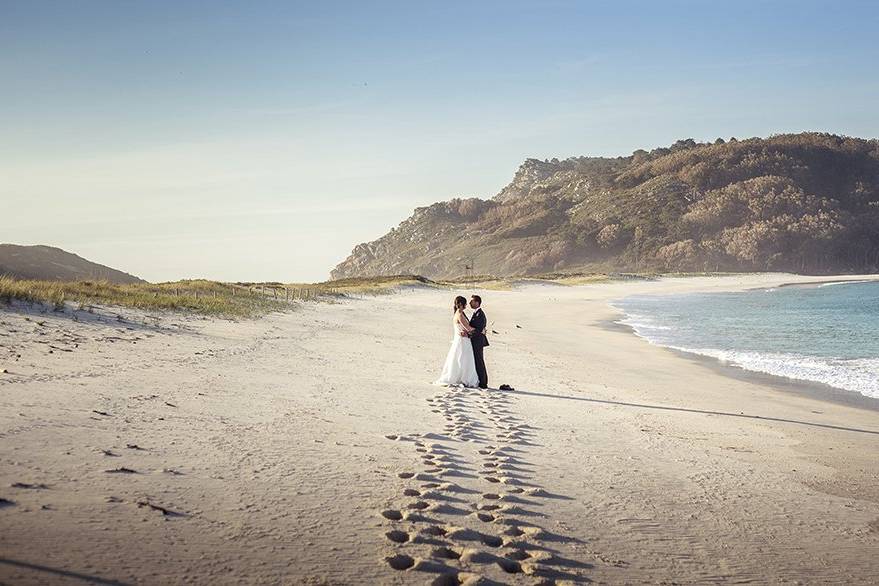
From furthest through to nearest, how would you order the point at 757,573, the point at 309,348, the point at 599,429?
the point at 309,348
the point at 599,429
the point at 757,573

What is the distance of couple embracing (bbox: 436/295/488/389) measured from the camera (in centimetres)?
1480

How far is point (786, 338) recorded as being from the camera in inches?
1140

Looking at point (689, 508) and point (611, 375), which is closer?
point (689, 508)

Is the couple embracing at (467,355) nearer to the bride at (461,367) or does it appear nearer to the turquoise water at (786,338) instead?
the bride at (461,367)

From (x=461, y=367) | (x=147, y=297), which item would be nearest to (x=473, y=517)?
(x=461, y=367)

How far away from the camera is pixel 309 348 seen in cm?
1972

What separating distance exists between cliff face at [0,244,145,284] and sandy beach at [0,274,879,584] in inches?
2052

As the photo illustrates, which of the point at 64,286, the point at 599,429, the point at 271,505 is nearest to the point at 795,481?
the point at 599,429

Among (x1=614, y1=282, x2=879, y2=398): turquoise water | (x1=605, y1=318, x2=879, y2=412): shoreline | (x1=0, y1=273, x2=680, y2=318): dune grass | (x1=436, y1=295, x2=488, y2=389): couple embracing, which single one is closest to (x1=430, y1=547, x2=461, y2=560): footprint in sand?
(x1=436, y1=295, x2=488, y2=389): couple embracing

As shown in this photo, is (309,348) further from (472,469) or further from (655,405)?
(472,469)

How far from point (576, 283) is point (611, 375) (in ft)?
303

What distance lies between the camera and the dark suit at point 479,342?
14938mm

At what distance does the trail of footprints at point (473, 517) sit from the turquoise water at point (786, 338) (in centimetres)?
1236

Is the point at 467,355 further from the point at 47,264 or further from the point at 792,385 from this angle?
the point at 47,264
